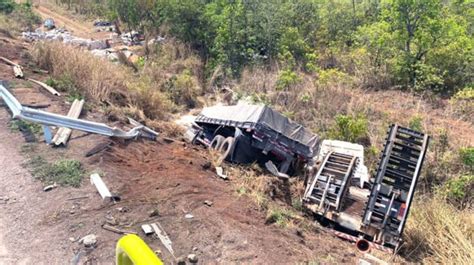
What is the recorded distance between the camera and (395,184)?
6.81 m

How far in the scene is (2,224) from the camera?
4.75 metres

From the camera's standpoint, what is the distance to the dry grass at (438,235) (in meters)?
5.34

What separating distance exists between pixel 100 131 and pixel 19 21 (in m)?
15.9

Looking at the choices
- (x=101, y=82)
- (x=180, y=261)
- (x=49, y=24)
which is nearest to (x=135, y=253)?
(x=180, y=261)

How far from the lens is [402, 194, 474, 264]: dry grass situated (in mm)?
5340

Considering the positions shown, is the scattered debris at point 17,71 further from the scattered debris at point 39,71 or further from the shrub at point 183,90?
the shrub at point 183,90

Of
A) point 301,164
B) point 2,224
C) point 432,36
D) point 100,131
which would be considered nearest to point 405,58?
point 432,36

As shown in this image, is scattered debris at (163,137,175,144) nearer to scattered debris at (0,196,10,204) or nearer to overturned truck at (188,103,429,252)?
overturned truck at (188,103,429,252)

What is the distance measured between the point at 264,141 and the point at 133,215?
3.78 meters

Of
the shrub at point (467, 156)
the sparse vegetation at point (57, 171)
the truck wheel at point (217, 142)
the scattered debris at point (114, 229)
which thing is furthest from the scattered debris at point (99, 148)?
the shrub at point (467, 156)

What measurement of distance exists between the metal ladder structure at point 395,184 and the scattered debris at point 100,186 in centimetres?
435

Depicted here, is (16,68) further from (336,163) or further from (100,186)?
(336,163)

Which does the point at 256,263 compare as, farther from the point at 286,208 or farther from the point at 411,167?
the point at 411,167

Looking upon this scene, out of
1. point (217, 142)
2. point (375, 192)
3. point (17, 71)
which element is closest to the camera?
point (375, 192)
